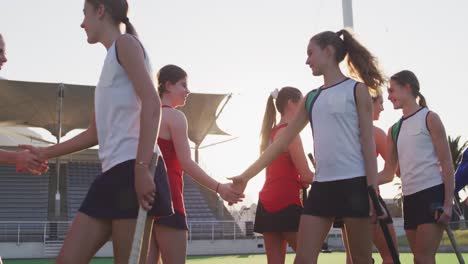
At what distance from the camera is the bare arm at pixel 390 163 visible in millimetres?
4992

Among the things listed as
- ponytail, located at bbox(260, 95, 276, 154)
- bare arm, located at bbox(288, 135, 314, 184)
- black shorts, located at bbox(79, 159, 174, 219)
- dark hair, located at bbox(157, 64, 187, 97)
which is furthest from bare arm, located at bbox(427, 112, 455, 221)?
black shorts, located at bbox(79, 159, 174, 219)

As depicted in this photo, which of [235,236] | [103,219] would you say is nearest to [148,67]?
[103,219]

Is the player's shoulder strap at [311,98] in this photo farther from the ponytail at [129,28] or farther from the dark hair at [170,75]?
the ponytail at [129,28]

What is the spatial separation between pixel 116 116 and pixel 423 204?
8.40 ft

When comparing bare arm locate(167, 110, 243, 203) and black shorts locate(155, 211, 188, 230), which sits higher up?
bare arm locate(167, 110, 243, 203)

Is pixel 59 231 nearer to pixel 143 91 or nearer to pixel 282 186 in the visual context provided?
pixel 282 186

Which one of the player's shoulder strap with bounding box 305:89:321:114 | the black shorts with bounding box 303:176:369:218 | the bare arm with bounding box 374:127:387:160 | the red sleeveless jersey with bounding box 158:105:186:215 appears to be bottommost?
the black shorts with bounding box 303:176:369:218

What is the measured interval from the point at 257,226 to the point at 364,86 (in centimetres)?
144

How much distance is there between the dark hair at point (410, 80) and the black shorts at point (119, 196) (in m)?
2.60

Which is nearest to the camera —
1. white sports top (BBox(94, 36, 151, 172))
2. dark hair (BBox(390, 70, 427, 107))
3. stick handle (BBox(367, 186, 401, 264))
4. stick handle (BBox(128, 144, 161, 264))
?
stick handle (BBox(128, 144, 161, 264))

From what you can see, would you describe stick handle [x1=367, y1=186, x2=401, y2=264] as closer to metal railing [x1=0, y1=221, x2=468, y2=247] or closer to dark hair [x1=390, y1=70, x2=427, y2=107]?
dark hair [x1=390, y1=70, x2=427, y2=107]

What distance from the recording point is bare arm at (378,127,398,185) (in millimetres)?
4992

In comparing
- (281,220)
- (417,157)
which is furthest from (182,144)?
(417,157)

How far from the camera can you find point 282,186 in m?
4.66
